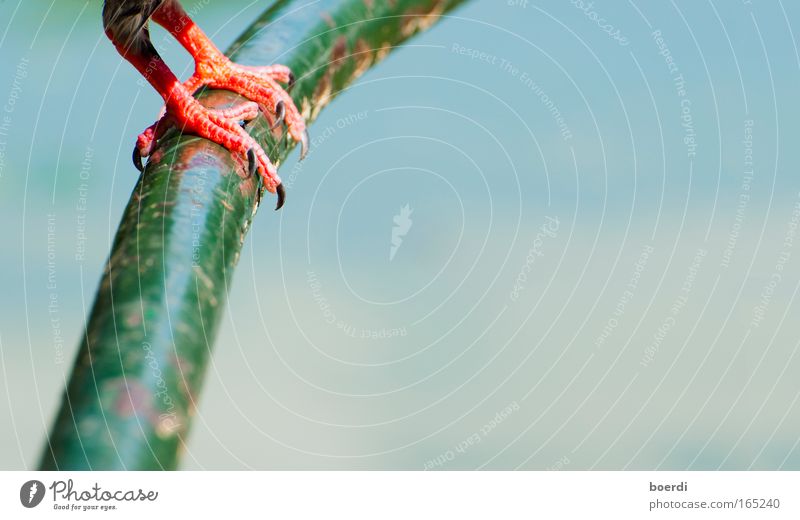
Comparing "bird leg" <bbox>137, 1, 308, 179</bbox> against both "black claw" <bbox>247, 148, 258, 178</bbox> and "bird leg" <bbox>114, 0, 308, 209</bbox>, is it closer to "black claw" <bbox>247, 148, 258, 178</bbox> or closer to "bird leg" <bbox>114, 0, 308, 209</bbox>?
"bird leg" <bbox>114, 0, 308, 209</bbox>

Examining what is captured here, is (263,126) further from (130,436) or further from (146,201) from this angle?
(130,436)

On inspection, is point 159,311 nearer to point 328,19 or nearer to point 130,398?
point 130,398

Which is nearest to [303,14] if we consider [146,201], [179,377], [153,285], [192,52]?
[192,52]

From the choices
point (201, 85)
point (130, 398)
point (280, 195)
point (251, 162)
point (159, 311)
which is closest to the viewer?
point (130, 398)

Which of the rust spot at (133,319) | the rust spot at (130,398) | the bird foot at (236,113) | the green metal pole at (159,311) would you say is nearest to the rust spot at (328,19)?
the bird foot at (236,113)

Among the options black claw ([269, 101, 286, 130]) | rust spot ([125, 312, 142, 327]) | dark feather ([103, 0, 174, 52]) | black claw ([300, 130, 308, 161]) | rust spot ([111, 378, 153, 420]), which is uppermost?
dark feather ([103, 0, 174, 52])

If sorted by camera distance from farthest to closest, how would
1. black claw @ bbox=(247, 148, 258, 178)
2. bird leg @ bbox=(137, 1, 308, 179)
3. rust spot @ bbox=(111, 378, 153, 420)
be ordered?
bird leg @ bbox=(137, 1, 308, 179), black claw @ bbox=(247, 148, 258, 178), rust spot @ bbox=(111, 378, 153, 420)

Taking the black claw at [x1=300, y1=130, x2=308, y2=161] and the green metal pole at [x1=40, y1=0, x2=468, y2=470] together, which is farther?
the black claw at [x1=300, y1=130, x2=308, y2=161]

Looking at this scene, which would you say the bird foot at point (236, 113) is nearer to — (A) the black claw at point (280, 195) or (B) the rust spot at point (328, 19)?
(A) the black claw at point (280, 195)

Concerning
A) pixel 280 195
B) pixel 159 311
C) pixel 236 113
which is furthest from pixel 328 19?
pixel 159 311

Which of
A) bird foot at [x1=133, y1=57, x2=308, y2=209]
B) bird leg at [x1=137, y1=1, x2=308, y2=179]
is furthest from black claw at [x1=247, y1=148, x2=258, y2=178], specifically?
bird leg at [x1=137, y1=1, x2=308, y2=179]

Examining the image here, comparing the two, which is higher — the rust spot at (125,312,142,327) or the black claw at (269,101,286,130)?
the black claw at (269,101,286,130)
